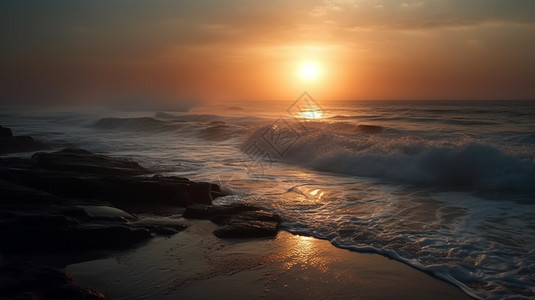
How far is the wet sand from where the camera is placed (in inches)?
172

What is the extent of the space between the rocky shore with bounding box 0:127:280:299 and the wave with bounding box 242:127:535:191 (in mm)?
5983

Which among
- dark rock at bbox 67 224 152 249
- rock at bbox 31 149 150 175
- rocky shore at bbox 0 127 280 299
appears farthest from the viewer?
rock at bbox 31 149 150 175

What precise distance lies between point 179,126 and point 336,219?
28.4m

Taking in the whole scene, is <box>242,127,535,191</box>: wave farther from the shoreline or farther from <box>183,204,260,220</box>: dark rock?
the shoreline

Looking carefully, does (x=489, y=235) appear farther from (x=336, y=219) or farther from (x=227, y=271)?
(x=227, y=271)

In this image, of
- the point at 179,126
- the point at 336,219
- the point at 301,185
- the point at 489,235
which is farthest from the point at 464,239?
the point at 179,126

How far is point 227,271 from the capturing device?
498 cm

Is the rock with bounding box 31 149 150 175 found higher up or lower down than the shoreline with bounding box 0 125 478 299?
higher up

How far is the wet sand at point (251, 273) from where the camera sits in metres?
4.37

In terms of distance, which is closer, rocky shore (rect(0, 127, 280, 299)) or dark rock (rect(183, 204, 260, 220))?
rocky shore (rect(0, 127, 280, 299))

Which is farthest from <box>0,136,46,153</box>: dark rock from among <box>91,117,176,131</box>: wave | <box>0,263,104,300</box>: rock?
<box>91,117,176,131</box>: wave

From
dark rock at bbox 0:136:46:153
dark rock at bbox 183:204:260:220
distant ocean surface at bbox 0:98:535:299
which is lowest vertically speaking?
distant ocean surface at bbox 0:98:535:299

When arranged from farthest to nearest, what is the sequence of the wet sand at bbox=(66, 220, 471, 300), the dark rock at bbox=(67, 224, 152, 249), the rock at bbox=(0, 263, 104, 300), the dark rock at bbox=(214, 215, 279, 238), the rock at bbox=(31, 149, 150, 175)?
1. the rock at bbox=(31, 149, 150, 175)
2. the dark rock at bbox=(214, 215, 279, 238)
3. the dark rock at bbox=(67, 224, 152, 249)
4. the wet sand at bbox=(66, 220, 471, 300)
5. the rock at bbox=(0, 263, 104, 300)

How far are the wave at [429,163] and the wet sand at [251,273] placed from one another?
7057 millimetres
